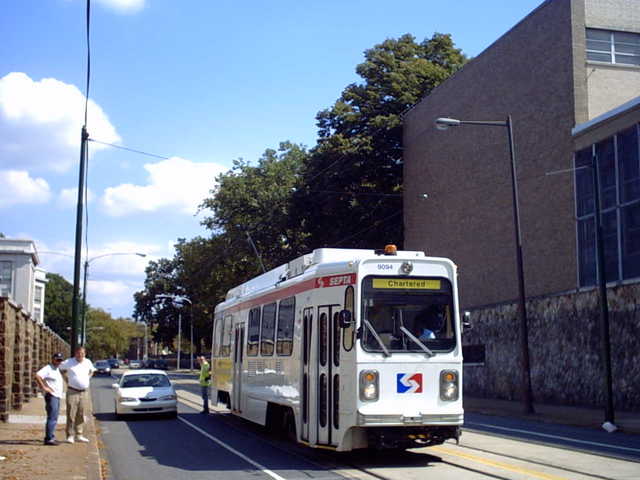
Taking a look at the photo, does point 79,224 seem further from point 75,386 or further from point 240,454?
point 240,454

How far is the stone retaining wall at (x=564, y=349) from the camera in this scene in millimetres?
25797

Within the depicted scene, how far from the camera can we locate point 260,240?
53.5 metres

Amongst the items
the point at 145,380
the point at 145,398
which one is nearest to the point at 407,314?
the point at 145,398

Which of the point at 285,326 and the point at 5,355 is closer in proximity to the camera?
the point at 285,326

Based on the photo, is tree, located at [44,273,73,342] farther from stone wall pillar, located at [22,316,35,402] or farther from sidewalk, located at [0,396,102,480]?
sidewalk, located at [0,396,102,480]

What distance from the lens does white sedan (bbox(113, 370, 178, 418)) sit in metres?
22.3

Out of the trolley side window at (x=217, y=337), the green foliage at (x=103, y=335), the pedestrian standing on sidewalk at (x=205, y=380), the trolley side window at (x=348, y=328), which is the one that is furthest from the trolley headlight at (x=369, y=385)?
the green foliage at (x=103, y=335)

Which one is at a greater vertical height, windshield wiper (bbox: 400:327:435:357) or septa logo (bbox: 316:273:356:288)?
septa logo (bbox: 316:273:356:288)

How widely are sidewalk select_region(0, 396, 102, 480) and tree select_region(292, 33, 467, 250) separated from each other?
90.0 ft

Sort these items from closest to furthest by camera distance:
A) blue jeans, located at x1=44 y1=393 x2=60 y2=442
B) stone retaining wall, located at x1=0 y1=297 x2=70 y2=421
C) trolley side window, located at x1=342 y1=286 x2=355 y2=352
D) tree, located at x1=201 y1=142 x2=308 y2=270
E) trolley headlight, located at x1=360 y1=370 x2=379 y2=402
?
trolley headlight, located at x1=360 y1=370 x2=379 y2=402, trolley side window, located at x1=342 y1=286 x2=355 y2=352, blue jeans, located at x1=44 y1=393 x2=60 y2=442, stone retaining wall, located at x1=0 y1=297 x2=70 y2=421, tree, located at x1=201 y1=142 x2=308 y2=270

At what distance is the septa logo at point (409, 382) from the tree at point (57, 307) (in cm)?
9961

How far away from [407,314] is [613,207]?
1801 centimetres

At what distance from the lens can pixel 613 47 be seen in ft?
104

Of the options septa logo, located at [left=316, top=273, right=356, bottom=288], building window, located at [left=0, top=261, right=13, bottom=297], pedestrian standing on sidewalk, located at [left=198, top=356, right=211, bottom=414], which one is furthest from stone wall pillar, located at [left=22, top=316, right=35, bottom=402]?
building window, located at [left=0, top=261, right=13, bottom=297]
